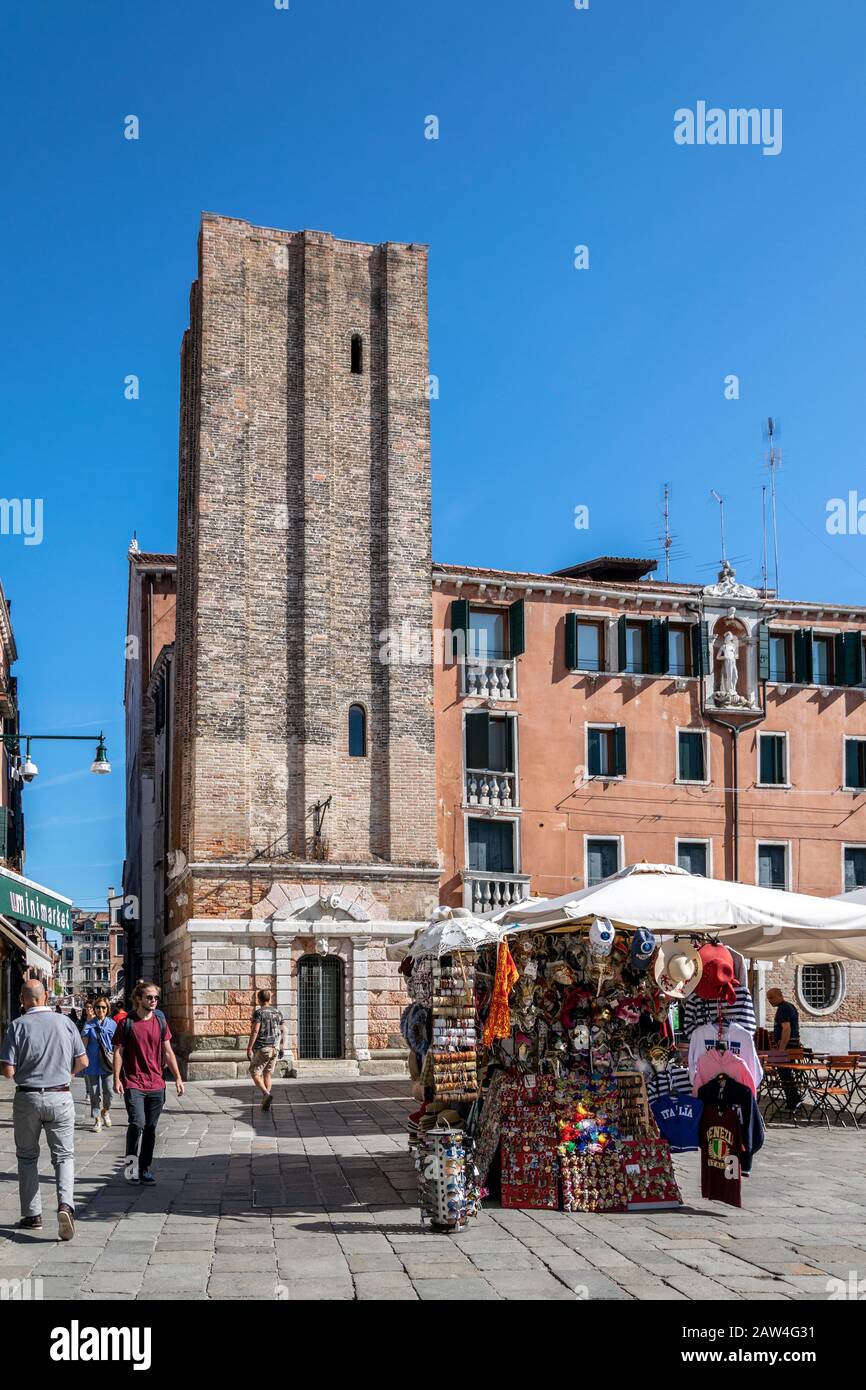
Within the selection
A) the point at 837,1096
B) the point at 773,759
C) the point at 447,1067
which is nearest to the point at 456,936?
the point at 447,1067

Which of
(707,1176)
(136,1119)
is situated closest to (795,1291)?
(707,1176)

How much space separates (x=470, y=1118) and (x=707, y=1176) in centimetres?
183

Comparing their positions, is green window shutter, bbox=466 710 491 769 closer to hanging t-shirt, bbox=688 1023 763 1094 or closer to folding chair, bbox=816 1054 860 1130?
folding chair, bbox=816 1054 860 1130

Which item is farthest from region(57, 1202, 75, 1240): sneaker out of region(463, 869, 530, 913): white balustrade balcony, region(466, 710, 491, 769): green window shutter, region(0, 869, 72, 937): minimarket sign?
region(466, 710, 491, 769): green window shutter

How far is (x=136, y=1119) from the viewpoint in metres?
12.0

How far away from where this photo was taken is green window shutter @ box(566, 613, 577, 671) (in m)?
32.4

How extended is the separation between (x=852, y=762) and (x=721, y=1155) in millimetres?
25012

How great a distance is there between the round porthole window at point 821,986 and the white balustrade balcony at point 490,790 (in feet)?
25.5

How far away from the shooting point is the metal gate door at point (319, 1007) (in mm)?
27875

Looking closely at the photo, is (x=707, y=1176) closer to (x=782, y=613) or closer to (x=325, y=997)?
(x=325, y=997)

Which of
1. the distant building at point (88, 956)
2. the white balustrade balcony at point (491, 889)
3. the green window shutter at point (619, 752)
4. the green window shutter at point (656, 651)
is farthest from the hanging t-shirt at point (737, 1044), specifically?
the distant building at point (88, 956)

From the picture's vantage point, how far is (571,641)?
3247cm

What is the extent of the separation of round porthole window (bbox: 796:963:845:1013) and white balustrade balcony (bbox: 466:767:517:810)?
25.5 feet

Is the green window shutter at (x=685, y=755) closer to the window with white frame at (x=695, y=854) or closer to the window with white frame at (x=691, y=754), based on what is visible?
the window with white frame at (x=691, y=754)
